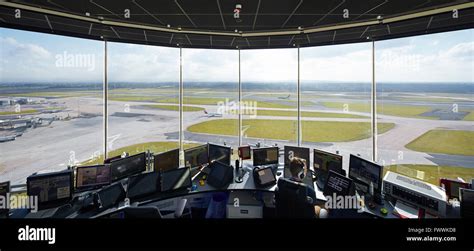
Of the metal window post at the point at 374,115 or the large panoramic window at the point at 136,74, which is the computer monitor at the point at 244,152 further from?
the metal window post at the point at 374,115

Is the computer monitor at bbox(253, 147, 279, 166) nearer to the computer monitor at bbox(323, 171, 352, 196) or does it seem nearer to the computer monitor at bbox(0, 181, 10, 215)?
the computer monitor at bbox(323, 171, 352, 196)

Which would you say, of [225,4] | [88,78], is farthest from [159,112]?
[225,4]

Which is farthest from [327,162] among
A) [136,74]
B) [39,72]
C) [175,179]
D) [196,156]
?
[39,72]

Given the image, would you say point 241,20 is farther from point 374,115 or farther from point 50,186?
point 50,186

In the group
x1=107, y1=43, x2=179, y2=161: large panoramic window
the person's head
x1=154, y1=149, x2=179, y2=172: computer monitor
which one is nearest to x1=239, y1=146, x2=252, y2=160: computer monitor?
the person's head

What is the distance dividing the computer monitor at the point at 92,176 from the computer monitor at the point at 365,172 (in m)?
3.77

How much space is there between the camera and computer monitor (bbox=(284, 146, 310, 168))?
12.1 feet

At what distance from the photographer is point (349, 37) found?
400 cm

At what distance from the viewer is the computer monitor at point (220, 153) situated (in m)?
3.80

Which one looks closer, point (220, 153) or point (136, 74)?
point (220, 153)

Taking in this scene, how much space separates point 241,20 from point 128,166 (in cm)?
313

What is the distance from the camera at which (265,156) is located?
393cm

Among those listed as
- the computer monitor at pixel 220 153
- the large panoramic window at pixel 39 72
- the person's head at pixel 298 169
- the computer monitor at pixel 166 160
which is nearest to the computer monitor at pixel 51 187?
the large panoramic window at pixel 39 72

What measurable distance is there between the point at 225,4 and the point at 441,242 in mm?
3324
